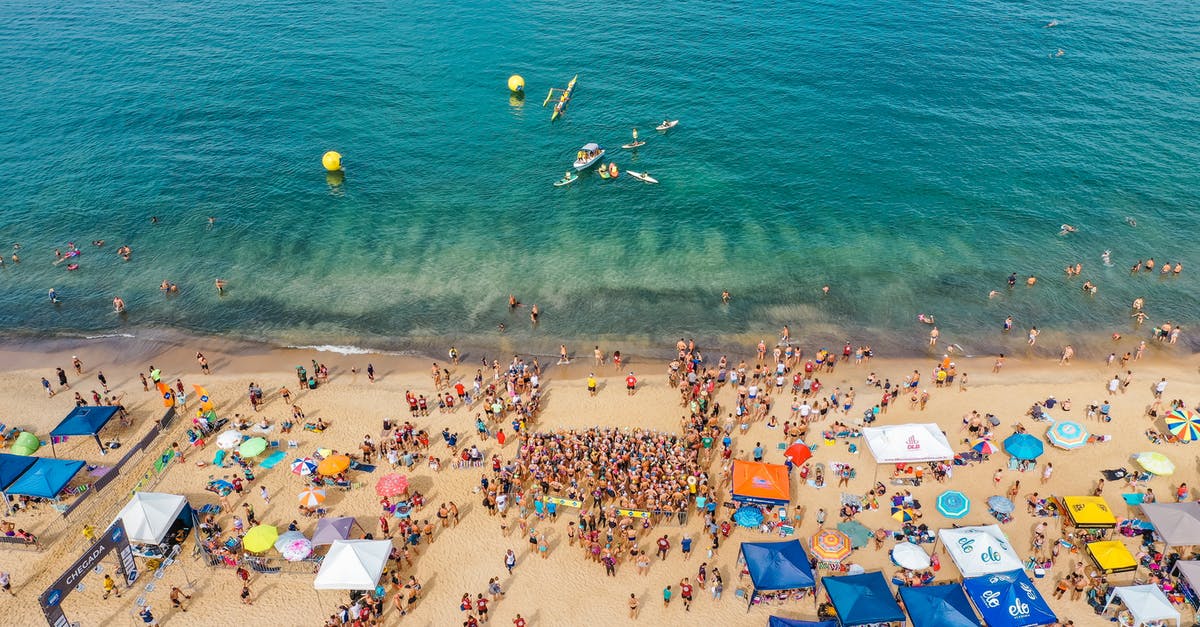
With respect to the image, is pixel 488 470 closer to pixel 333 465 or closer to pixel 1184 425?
pixel 333 465

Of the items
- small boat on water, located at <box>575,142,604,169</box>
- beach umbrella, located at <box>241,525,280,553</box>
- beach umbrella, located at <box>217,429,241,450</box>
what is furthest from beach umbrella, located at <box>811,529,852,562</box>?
small boat on water, located at <box>575,142,604,169</box>

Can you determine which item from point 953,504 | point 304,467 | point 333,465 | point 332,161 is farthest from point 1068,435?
point 332,161

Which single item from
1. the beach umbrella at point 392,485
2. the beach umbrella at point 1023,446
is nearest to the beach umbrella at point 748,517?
the beach umbrella at point 1023,446

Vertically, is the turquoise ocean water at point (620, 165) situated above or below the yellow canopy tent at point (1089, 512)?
above

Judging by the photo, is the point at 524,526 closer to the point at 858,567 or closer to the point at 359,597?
the point at 359,597

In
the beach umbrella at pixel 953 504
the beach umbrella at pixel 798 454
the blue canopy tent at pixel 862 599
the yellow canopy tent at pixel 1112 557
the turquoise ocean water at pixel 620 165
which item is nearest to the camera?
the blue canopy tent at pixel 862 599

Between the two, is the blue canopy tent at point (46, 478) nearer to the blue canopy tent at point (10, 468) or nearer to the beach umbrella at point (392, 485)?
Answer: the blue canopy tent at point (10, 468)
